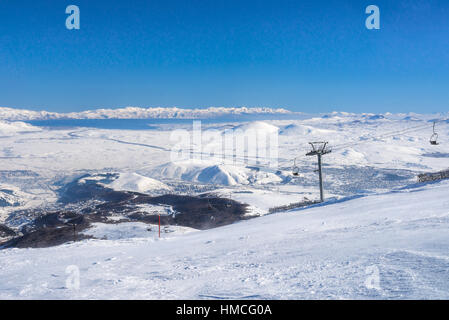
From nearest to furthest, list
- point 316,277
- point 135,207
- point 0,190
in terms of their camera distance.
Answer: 1. point 316,277
2. point 135,207
3. point 0,190

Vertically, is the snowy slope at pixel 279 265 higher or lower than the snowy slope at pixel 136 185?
higher

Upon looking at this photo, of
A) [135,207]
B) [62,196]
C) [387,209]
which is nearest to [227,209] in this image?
[135,207]

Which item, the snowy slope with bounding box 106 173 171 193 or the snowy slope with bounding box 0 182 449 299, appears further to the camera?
the snowy slope with bounding box 106 173 171 193

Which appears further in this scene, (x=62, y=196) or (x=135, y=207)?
(x=62, y=196)

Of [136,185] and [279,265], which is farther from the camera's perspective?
[136,185]

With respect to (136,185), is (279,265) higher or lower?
higher

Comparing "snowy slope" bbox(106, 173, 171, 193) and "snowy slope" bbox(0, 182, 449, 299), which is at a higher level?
"snowy slope" bbox(0, 182, 449, 299)

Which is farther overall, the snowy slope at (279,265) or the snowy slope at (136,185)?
the snowy slope at (136,185)
